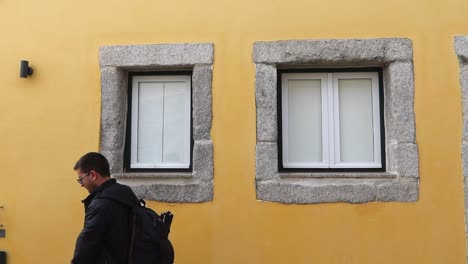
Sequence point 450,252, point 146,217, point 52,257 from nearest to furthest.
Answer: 1. point 146,217
2. point 450,252
3. point 52,257

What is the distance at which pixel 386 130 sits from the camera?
4.05 metres

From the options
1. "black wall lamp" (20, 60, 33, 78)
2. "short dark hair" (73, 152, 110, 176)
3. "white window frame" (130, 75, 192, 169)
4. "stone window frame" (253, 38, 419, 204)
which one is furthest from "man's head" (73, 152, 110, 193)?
"black wall lamp" (20, 60, 33, 78)

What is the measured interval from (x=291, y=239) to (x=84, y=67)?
2.20m

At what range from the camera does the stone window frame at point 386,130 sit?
3.85 meters

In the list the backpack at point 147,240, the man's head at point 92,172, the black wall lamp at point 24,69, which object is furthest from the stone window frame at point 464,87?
the black wall lamp at point 24,69

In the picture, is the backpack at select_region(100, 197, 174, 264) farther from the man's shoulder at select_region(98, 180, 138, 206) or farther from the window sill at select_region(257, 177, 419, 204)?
the window sill at select_region(257, 177, 419, 204)

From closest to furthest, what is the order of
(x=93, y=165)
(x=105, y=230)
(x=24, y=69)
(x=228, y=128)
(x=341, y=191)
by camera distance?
(x=105, y=230)
(x=93, y=165)
(x=341, y=191)
(x=228, y=128)
(x=24, y=69)

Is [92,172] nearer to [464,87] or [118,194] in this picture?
[118,194]

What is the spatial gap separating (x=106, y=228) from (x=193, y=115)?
1.39 m

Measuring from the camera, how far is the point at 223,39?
4.05 meters

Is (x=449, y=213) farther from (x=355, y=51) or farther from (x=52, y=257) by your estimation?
(x=52, y=257)

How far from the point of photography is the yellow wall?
384 centimetres

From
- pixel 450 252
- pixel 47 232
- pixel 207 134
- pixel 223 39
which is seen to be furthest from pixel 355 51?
pixel 47 232

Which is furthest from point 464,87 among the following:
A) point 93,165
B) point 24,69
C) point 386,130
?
point 24,69
